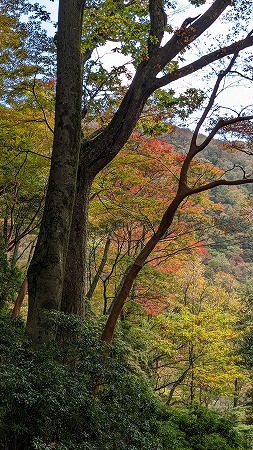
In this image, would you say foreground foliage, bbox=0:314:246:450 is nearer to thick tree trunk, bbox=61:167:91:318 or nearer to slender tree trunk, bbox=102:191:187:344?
thick tree trunk, bbox=61:167:91:318

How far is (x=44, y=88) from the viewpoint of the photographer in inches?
276

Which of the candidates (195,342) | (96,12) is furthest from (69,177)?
(195,342)

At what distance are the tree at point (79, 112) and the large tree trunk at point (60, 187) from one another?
1 centimetres

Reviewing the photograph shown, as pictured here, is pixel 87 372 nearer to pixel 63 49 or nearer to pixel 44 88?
pixel 63 49

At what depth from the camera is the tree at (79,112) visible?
14.0ft

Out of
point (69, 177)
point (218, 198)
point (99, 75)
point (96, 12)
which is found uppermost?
point (218, 198)

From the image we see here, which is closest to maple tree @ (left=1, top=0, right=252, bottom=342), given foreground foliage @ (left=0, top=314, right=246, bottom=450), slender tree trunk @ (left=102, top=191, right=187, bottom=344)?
slender tree trunk @ (left=102, top=191, right=187, bottom=344)

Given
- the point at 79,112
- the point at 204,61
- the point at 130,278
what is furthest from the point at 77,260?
the point at 204,61

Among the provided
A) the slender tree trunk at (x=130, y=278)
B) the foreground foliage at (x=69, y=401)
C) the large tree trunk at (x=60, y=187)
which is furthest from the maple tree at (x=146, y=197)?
the foreground foliage at (x=69, y=401)

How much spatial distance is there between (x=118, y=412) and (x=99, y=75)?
4611 mm

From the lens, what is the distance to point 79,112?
449cm

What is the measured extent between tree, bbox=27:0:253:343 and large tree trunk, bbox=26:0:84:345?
11 millimetres

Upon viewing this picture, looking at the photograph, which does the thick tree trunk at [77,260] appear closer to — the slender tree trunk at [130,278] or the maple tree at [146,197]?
the slender tree trunk at [130,278]

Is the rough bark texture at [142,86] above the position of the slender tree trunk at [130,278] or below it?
above
